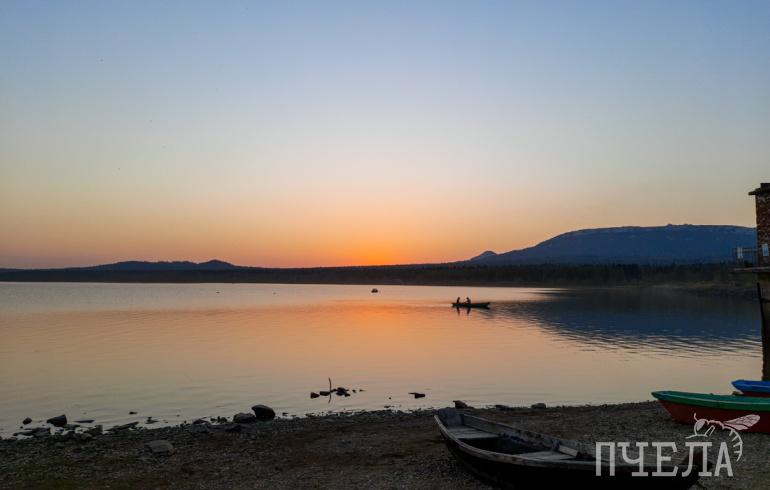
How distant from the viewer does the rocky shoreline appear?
1678 cm

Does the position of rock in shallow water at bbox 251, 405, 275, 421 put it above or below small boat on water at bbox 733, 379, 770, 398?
below

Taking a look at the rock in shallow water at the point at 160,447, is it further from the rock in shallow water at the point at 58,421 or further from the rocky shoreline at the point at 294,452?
the rock in shallow water at the point at 58,421

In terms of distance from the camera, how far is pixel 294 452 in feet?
66.5

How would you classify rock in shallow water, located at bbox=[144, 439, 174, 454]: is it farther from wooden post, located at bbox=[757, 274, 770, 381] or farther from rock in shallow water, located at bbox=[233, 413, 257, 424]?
wooden post, located at bbox=[757, 274, 770, 381]

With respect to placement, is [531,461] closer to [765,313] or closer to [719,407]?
[719,407]

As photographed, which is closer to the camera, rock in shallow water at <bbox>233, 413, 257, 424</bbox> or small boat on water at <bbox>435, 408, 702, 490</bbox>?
small boat on water at <bbox>435, 408, 702, 490</bbox>

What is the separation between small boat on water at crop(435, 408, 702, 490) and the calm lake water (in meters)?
14.0

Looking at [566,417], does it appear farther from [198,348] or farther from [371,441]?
[198,348]

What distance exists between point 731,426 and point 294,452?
13.8 m

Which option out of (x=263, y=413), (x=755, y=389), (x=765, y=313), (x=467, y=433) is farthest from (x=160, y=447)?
(x=765, y=313)

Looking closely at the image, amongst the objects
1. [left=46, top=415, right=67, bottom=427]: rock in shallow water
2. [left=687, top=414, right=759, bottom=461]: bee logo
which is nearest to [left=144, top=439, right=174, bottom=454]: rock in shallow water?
[left=46, top=415, right=67, bottom=427]: rock in shallow water

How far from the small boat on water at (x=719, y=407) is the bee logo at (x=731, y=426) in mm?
68

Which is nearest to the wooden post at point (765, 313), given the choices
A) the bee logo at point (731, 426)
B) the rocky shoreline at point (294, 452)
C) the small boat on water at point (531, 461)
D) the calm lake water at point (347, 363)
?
the calm lake water at point (347, 363)

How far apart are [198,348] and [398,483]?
4059 cm
